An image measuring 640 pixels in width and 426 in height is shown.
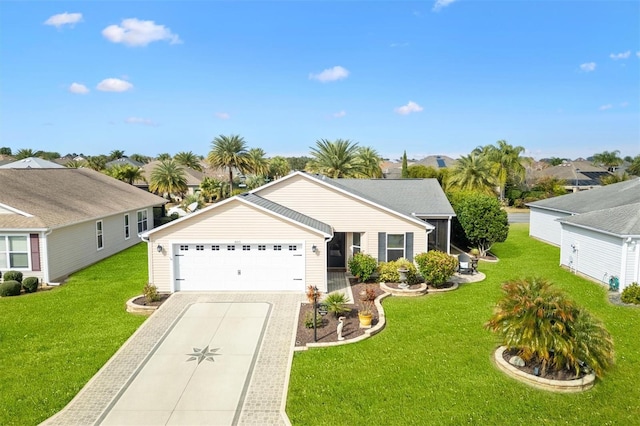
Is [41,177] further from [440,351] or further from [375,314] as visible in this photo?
[440,351]

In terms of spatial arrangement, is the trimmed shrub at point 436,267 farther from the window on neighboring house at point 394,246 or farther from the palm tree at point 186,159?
the palm tree at point 186,159

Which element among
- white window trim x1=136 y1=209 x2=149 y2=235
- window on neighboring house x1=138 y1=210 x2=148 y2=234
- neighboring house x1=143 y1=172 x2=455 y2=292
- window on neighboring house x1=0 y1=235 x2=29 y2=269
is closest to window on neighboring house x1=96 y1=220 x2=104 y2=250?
window on neighboring house x1=0 y1=235 x2=29 y2=269

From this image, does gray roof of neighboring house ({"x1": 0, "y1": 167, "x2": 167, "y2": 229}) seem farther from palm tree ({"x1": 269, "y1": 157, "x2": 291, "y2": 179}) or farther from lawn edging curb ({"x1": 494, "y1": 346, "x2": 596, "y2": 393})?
palm tree ({"x1": 269, "y1": 157, "x2": 291, "y2": 179})

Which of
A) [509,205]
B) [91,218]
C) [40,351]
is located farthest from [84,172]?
[509,205]

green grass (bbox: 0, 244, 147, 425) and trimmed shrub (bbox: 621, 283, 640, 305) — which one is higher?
trimmed shrub (bbox: 621, 283, 640, 305)

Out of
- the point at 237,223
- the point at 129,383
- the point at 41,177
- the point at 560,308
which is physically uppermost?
the point at 41,177

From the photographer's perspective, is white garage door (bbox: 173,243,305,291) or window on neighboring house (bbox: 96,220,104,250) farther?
window on neighboring house (bbox: 96,220,104,250)
